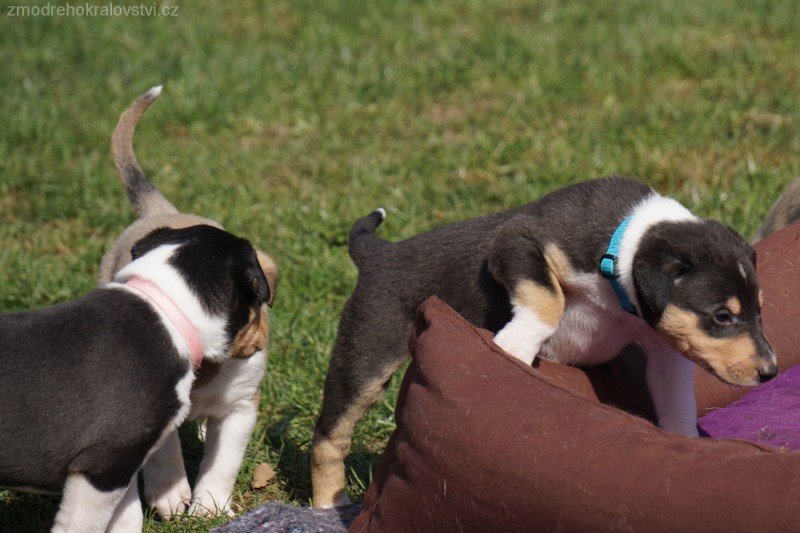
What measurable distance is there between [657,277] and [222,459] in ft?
6.90

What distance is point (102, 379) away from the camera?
4.05m

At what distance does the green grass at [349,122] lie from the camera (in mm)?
7398

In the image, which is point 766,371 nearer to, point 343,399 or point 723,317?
point 723,317

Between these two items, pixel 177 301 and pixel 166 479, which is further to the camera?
pixel 166 479

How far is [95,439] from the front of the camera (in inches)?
158

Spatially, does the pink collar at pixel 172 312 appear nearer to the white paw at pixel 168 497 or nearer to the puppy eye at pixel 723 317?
the white paw at pixel 168 497

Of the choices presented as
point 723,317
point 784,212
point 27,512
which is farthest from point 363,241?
point 784,212

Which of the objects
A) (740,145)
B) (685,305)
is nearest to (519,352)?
(685,305)

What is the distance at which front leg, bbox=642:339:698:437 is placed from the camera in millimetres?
4375

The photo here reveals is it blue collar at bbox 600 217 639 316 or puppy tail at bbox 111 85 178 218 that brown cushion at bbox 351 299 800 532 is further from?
puppy tail at bbox 111 85 178 218

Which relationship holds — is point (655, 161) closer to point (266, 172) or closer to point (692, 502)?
point (266, 172)

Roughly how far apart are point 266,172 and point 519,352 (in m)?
4.82

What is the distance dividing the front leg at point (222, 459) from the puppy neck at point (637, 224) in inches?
71.8

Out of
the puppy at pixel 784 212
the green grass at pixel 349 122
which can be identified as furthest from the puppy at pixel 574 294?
the puppy at pixel 784 212
